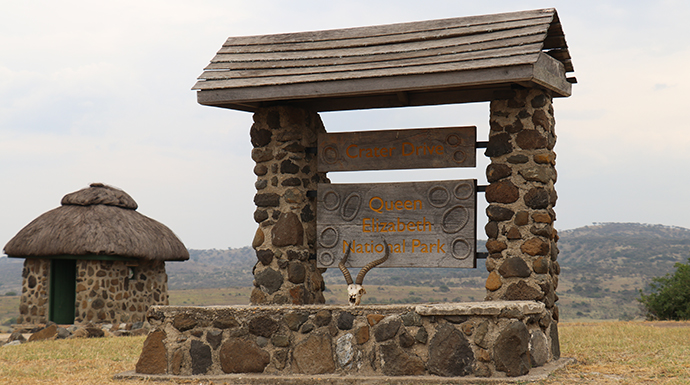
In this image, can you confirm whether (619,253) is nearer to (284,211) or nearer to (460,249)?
(460,249)

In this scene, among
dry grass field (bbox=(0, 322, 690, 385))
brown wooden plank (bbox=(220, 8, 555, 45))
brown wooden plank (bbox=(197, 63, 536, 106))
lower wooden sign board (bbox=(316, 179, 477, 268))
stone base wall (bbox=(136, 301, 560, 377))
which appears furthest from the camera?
brown wooden plank (bbox=(220, 8, 555, 45))

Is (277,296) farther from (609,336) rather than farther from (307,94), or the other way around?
(609,336)

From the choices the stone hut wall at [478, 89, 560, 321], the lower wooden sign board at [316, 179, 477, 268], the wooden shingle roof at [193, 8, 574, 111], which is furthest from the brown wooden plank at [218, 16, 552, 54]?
the lower wooden sign board at [316, 179, 477, 268]

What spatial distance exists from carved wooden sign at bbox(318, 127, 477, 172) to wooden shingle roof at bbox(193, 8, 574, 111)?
1.74 ft

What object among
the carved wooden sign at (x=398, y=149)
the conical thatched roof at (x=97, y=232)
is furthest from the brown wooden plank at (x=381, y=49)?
the conical thatched roof at (x=97, y=232)

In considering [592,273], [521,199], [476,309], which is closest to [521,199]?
[521,199]

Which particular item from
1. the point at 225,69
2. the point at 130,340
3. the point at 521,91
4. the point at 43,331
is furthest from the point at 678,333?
the point at 43,331

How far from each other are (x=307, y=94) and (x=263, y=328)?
2.78 meters

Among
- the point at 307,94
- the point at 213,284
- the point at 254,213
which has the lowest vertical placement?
the point at 213,284

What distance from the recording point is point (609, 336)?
11.4 metres

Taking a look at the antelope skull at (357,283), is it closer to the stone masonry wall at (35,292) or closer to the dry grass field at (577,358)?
the dry grass field at (577,358)

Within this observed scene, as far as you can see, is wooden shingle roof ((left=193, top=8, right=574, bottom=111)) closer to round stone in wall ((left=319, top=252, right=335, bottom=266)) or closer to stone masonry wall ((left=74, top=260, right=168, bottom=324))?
round stone in wall ((left=319, top=252, right=335, bottom=266))

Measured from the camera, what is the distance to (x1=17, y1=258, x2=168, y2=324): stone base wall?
1619cm

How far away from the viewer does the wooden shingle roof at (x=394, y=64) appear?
7.93 m
